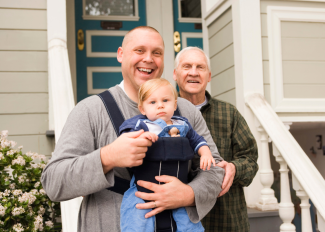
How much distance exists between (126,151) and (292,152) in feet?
5.37

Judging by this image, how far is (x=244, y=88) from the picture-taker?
312 centimetres

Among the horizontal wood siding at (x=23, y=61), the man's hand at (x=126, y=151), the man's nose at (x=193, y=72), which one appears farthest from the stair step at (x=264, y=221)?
the horizontal wood siding at (x=23, y=61)

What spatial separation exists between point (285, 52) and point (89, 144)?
2754 mm

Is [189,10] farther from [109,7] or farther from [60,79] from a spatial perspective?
[60,79]

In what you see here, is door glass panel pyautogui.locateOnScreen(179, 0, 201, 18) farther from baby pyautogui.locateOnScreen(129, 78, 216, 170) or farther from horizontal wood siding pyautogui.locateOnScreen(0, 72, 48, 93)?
baby pyautogui.locateOnScreen(129, 78, 216, 170)

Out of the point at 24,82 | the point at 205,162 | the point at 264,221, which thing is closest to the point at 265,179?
the point at 264,221

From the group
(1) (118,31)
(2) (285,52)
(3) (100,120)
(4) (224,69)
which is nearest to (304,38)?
(2) (285,52)

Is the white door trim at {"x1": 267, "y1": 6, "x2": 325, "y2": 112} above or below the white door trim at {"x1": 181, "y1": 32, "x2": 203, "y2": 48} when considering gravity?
below

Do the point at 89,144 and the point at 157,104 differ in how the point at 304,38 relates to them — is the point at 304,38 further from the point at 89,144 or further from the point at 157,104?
the point at 89,144

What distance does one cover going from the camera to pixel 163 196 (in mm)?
1139

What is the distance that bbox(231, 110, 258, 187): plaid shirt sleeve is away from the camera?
1812 mm

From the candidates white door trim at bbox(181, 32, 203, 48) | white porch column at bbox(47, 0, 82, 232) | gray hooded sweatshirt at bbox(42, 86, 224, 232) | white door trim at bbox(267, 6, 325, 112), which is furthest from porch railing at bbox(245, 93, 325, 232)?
white door trim at bbox(181, 32, 203, 48)

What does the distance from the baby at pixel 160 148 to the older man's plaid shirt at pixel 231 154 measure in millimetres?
640

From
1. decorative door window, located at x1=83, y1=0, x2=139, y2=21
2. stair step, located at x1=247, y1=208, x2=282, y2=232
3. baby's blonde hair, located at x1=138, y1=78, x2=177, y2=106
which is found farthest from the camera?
decorative door window, located at x1=83, y1=0, x2=139, y2=21
